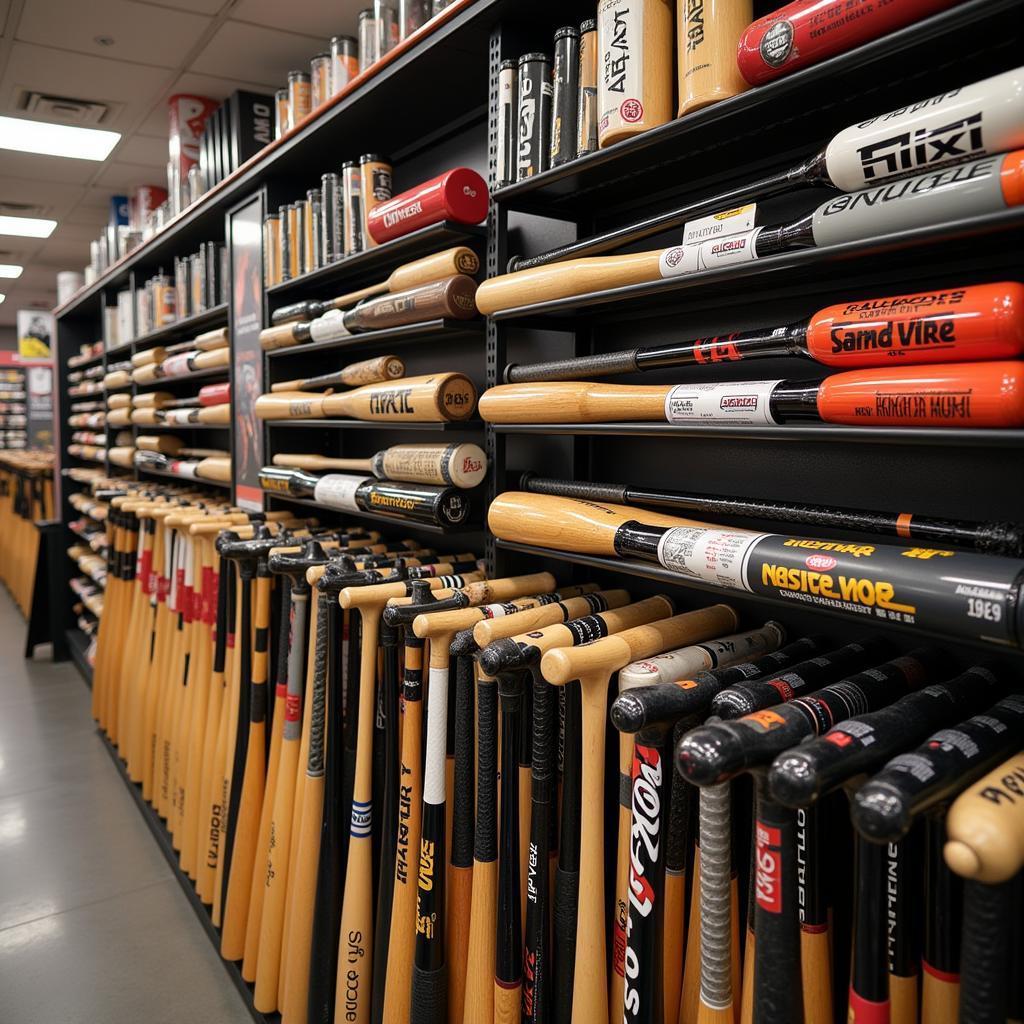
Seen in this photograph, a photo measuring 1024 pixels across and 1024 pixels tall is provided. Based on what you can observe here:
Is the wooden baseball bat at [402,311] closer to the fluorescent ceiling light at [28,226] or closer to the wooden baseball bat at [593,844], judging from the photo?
the wooden baseball bat at [593,844]

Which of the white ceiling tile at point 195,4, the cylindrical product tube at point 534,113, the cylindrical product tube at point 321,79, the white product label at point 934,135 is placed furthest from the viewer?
the white ceiling tile at point 195,4

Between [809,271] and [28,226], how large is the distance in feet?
23.7

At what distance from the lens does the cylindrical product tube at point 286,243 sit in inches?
104

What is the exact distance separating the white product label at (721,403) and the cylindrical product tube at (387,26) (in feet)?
4.95

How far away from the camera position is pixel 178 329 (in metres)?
3.93

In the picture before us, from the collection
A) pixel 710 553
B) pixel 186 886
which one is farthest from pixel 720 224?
pixel 186 886

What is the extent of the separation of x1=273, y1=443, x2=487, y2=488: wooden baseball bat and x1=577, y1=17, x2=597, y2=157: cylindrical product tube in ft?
2.26

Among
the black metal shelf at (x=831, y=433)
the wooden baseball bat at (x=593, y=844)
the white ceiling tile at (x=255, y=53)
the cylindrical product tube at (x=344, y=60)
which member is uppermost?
the white ceiling tile at (x=255, y=53)

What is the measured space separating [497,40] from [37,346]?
10.1 m

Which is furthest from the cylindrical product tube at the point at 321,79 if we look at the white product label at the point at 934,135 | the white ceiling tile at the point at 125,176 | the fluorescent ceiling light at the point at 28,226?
the fluorescent ceiling light at the point at 28,226

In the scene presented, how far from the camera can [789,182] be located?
3.81 ft

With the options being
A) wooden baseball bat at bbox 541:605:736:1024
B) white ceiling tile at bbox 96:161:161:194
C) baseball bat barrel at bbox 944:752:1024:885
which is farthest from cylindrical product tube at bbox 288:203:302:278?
white ceiling tile at bbox 96:161:161:194

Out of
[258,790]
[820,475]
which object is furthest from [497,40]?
[258,790]

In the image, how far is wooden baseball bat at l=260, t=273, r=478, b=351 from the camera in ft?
6.03
